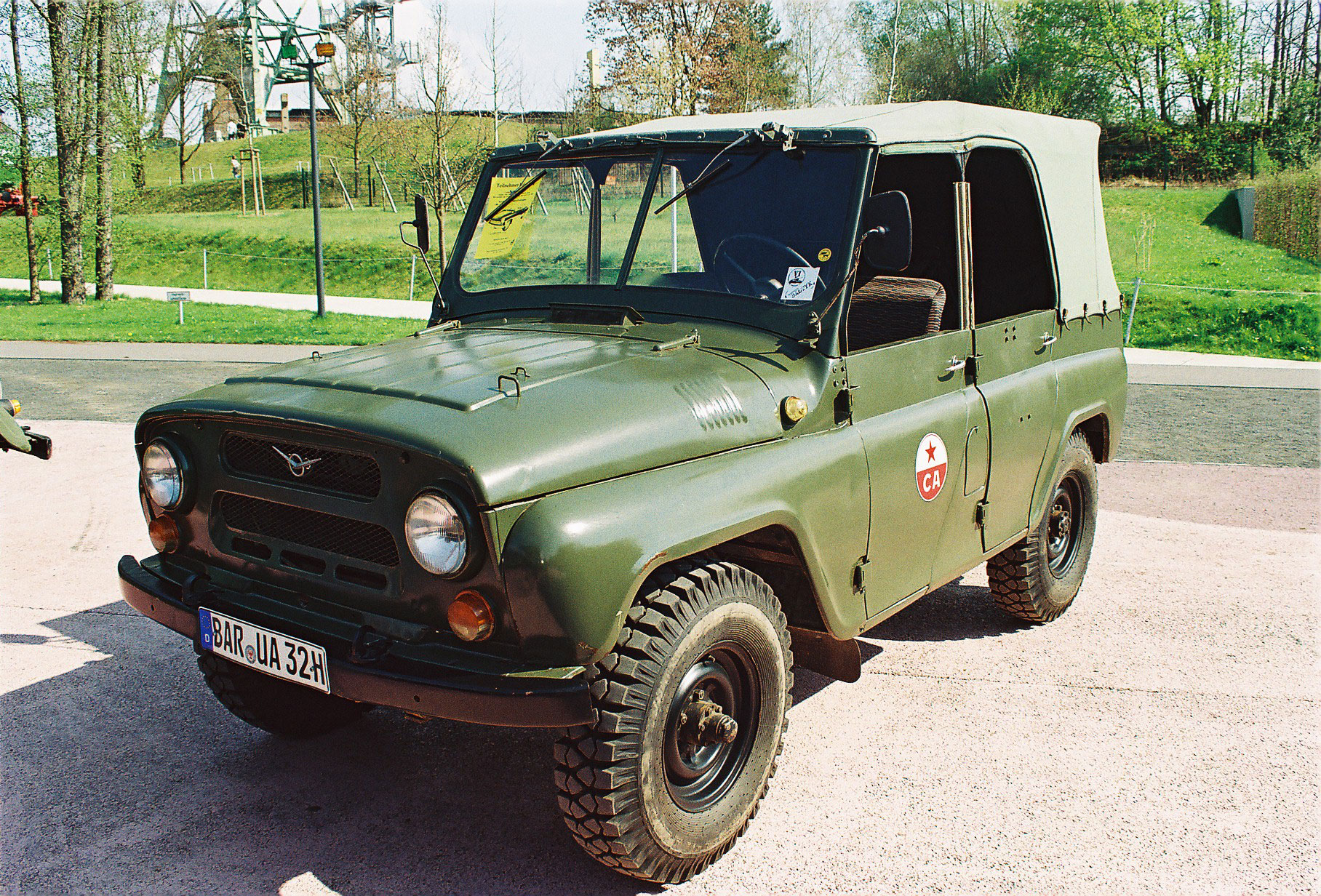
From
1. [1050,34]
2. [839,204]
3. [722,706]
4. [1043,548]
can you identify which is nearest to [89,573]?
[722,706]

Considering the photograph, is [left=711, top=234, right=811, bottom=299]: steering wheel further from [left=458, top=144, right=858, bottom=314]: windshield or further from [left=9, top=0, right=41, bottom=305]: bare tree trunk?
[left=9, top=0, right=41, bottom=305]: bare tree trunk

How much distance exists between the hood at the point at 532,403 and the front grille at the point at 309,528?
11.8 inches

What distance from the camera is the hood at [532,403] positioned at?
2.79 metres

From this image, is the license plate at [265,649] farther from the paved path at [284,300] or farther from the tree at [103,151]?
the tree at [103,151]

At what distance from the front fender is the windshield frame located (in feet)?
1.63

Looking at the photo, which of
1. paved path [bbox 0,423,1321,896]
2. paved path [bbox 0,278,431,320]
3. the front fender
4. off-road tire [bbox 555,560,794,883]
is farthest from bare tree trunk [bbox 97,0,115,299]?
off-road tire [bbox 555,560,794,883]

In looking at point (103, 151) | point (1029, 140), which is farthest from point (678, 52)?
point (1029, 140)

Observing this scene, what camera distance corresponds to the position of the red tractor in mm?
25562

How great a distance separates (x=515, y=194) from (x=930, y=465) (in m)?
2.08

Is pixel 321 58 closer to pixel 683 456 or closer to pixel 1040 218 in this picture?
pixel 1040 218

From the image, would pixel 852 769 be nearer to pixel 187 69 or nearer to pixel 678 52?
pixel 678 52

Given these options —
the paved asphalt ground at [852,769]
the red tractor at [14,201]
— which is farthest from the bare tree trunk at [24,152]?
the paved asphalt ground at [852,769]

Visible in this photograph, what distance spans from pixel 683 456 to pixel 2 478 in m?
7.16

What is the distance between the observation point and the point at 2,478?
26.7ft
